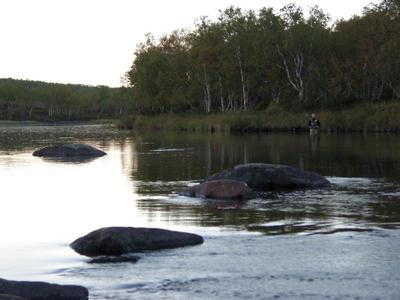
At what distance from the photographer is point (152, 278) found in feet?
38.5

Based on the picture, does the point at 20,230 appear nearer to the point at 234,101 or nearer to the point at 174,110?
the point at 234,101

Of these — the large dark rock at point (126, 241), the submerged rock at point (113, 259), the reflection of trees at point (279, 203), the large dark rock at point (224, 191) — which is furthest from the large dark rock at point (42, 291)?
the large dark rock at point (224, 191)

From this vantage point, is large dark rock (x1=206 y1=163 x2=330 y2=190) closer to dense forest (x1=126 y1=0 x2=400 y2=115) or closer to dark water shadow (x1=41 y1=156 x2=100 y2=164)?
dark water shadow (x1=41 y1=156 x2=100 y2=164)

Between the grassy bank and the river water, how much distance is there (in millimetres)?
44448

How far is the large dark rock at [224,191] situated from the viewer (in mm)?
21312

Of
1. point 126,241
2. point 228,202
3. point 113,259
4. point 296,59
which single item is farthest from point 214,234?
point 296,59

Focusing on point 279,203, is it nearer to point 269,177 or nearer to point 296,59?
point 269,177

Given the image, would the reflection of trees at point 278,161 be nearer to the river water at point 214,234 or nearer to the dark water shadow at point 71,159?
the river water at point 214,234

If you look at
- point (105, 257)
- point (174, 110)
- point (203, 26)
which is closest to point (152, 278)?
point (105, 257)

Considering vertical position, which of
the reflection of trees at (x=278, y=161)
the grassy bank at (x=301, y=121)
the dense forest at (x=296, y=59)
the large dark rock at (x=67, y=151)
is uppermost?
the dense forest at (x=296, y=59)

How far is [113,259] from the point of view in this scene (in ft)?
42.9

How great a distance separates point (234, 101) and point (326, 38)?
849 inches

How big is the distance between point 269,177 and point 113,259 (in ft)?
37.6

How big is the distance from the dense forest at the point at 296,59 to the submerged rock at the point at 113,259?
221ft
